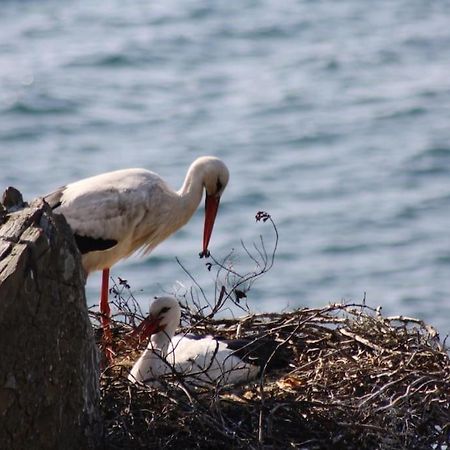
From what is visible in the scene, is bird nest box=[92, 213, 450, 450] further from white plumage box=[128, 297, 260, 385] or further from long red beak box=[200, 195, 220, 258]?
long red beak box=[200, 195, 220, 258]

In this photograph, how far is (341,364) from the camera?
795 cm

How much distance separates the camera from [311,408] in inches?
288

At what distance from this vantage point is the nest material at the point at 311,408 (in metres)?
7.09

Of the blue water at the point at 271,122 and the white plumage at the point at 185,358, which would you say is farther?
the blue water at the point at 271,122

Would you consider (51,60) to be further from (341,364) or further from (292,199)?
(341,364)

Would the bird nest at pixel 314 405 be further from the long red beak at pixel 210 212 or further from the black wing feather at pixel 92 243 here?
the long red beak at pixel 210 212

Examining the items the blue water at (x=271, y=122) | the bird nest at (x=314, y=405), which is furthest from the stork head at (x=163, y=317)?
the blue water at (x=271, y=122)

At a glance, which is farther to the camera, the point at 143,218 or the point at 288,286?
the point at 288,286

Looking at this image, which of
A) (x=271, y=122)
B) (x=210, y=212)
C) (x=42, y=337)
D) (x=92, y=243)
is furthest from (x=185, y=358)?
(x=271, y=122)

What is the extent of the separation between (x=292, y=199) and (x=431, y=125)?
371 centimetres

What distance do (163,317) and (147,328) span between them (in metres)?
0.11

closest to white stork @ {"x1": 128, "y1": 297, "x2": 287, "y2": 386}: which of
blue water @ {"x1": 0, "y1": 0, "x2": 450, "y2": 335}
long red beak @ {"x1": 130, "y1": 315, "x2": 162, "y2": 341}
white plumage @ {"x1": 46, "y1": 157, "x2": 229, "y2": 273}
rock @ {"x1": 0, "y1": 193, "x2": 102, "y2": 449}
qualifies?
long red beak @ {"x1": 130, "y1": 315, "x2": 162, "y2": 341}

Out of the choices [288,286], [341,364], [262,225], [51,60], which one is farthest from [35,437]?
[51,60]

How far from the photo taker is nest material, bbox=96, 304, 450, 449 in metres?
7.09
